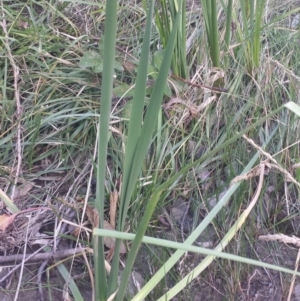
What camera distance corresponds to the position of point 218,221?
113 cm

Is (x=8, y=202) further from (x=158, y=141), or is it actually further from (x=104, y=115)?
(x=158, y=141)

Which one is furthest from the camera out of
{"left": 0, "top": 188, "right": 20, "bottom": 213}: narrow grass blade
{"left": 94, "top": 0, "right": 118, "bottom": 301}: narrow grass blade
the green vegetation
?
the green vegetation

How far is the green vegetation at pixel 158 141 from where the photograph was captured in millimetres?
1068

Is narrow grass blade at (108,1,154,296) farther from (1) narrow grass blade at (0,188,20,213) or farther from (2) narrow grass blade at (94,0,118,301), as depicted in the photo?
(1) narrow grass blade at (0,188,20,213)

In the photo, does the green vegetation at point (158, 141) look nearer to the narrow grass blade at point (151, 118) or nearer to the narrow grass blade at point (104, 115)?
the narrow grass blade at point (104, 115)

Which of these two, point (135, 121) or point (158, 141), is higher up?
point (135, 121)

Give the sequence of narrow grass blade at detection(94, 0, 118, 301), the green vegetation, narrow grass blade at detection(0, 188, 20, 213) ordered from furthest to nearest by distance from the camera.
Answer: the green vegetation < narrow grass blade at detection(0, 188, 20, 213) < narrow grass blade at detection(94, 0, 118, 301)

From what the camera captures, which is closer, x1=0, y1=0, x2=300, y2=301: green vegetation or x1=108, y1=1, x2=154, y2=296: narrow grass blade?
x1=108, y1=1, x2=154, y2=296: narrow grass blade

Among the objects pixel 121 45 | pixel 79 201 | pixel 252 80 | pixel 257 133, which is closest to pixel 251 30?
pixel 252 80

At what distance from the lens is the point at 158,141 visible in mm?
1246

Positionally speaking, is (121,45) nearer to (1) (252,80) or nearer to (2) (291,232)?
(1) (252,80)

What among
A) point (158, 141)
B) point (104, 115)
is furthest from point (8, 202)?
point (158, 141)

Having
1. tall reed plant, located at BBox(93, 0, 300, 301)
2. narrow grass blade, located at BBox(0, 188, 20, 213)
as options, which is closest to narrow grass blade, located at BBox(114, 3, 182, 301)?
tall reed plant, located at BBox(93, 0, 300, 301)

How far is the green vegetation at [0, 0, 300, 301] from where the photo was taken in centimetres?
107
